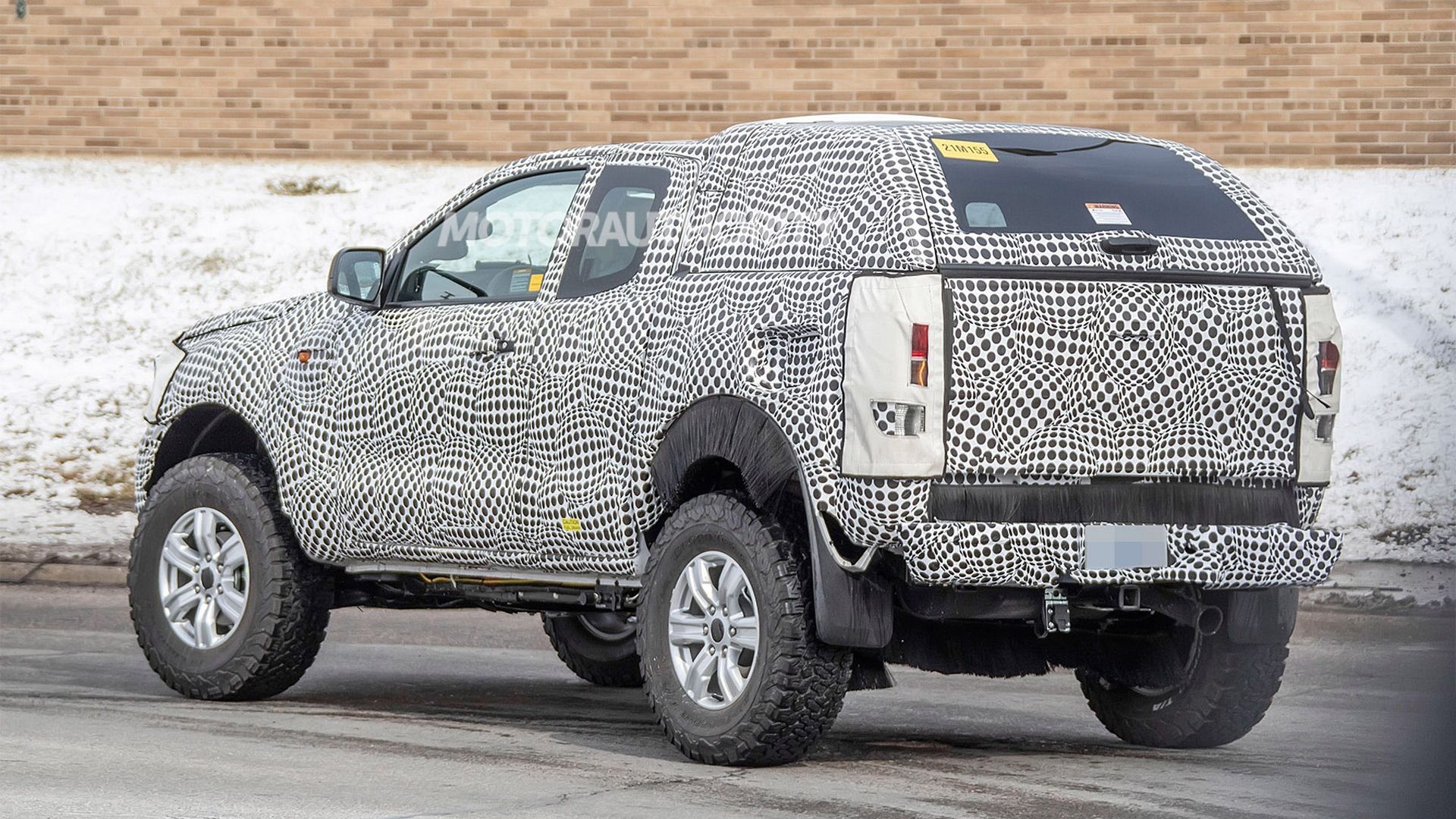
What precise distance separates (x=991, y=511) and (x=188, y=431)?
3.88 m

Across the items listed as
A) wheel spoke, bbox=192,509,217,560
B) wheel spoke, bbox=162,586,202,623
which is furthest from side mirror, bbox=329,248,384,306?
wheel spoke, bbox=162,586,202,623

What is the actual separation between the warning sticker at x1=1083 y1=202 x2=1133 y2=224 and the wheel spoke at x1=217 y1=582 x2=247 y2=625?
3.64m

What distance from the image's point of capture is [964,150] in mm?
6676

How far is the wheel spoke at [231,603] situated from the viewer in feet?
26.5

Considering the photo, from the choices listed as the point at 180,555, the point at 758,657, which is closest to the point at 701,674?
the point at 758,657

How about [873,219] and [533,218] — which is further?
[533,218]

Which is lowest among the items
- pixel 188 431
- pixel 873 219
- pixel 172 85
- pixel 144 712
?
pixel 144 712

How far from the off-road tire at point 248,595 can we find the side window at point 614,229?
163 centimetres

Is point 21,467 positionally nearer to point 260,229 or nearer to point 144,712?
point 260,229

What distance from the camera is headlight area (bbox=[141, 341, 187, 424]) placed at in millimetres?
8523

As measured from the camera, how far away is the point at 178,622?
821 cm

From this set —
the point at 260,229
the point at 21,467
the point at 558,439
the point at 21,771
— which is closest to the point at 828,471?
the point at 558,439

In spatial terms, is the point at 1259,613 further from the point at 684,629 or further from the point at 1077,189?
the point at 684,629

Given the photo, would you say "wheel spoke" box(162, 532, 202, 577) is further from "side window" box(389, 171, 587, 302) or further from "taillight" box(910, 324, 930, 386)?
"taillight" box(910, 324, 930, 386)
